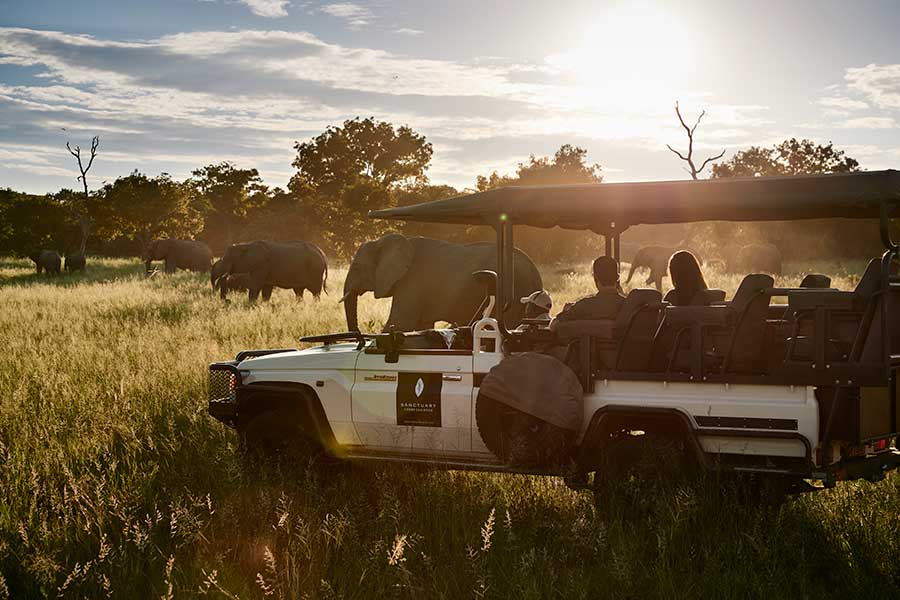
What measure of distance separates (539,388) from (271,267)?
964 inches

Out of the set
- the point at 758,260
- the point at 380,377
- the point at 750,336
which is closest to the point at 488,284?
the point at 380,377

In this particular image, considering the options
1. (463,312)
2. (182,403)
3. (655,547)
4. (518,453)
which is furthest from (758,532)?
(463,312)

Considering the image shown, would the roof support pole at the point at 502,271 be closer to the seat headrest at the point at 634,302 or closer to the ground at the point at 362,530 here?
the seat headrest at the point at 634,302

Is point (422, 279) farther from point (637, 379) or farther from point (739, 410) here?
point (739, 410)

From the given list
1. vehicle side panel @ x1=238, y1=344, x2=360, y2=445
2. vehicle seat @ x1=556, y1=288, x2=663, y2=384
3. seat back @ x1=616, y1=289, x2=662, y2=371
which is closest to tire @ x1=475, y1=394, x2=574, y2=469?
vehicle seat @ x1=556, y1=288, x2=663, y2=384

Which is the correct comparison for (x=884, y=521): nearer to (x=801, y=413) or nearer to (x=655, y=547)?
(x=801, y=413)

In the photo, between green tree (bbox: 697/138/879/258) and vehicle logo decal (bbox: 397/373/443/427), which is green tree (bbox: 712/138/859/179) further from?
vehicle logo decal (bbox: 397/373/443/427)

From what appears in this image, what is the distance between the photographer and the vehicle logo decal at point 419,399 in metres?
6.88

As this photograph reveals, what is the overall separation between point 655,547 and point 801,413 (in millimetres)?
1191

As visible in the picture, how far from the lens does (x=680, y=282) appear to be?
758cm

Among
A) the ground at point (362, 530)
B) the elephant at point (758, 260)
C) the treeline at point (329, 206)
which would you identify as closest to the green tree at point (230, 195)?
the treeline at point (329, 206)

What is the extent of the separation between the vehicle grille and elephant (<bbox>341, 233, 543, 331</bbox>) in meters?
8.43

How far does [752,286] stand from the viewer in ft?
20.7

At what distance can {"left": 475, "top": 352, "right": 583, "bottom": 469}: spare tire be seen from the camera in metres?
6.26
